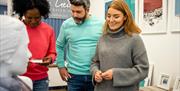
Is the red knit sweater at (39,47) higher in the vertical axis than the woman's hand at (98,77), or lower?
higher

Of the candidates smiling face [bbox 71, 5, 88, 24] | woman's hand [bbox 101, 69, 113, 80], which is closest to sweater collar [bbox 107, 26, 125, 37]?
woman's hand [bbox 101, 69, 113, 80]

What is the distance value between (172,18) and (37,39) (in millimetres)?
1842

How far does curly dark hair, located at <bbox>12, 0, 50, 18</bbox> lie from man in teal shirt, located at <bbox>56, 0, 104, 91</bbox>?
22cm

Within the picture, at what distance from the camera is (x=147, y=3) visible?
3512 mm

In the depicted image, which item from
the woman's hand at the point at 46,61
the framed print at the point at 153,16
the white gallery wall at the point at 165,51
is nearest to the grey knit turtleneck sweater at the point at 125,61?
the woman's hand at the point at 46,61

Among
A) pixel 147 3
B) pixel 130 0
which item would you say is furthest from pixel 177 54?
pixel 130 0

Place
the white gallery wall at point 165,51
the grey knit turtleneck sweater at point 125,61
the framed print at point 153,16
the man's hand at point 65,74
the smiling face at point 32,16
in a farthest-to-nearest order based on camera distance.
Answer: the framed print at point 153,16
the white gallery wall at point 165,51
the man's hand at point 65,74
the smiling face at point 32,16
the grey knit turtleneck sweater at point 125,61

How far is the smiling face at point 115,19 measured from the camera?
68.4 inches

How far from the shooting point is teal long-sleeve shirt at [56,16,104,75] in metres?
2.03

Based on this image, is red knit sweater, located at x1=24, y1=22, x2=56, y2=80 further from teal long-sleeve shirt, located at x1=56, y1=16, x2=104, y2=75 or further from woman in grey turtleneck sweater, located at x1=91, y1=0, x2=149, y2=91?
woman in grey turtleneck sweater, located at x1=91, y1=0, x2=149, y2=91

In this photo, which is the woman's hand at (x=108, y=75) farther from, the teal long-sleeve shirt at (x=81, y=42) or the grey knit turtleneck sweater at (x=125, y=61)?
the teal long-sleeve shirt at (x=81, y=42)

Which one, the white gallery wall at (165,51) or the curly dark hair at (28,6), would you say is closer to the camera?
the curly dark hair at (28,6)

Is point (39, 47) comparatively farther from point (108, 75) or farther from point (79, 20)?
point (108, 75)

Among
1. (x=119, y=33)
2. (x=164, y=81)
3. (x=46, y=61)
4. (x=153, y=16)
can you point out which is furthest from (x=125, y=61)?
(x=153, y=16)
